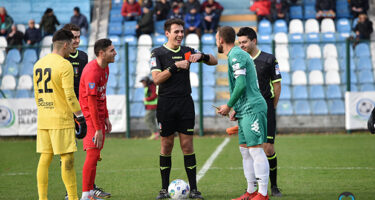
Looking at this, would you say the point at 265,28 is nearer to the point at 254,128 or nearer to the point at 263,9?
the point at 263,9

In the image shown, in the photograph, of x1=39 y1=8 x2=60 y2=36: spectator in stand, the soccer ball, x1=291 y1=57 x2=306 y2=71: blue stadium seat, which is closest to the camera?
the soccer ball

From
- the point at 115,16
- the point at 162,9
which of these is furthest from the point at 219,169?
the point at 115,16

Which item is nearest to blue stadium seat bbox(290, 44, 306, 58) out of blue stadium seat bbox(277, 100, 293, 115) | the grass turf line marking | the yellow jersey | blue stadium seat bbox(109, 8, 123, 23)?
blue stadium seat bbox(277, 100, 293, 115)

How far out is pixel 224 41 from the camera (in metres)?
7.03

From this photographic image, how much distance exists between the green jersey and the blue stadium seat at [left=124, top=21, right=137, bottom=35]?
14854mm

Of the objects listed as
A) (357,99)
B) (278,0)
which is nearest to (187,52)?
(357,99)

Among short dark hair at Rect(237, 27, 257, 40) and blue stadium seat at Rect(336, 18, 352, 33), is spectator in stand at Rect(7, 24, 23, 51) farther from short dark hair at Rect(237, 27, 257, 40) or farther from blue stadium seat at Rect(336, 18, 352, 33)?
short dark hair at Rect(237, 27, 257, 40)

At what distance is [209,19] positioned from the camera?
2033 cm

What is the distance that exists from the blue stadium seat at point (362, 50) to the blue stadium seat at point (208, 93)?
16.1 feet

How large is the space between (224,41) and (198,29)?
1339 centimetres

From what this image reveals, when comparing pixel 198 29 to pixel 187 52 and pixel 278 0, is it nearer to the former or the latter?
pixel 278 0

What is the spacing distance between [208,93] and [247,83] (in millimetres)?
11301

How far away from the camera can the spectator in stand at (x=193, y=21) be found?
20281 mm

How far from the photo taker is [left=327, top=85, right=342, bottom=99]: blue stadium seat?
17.6 meters
